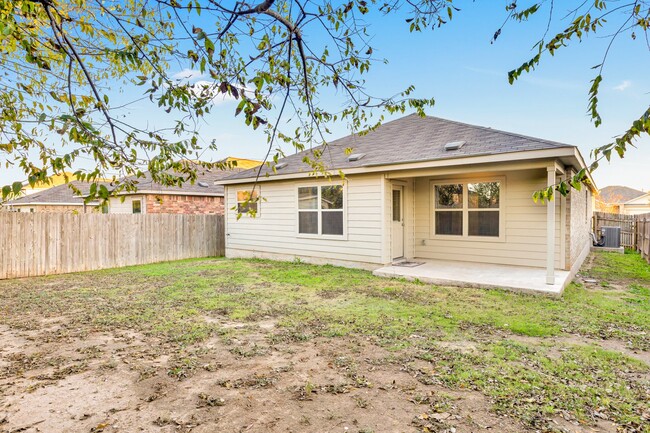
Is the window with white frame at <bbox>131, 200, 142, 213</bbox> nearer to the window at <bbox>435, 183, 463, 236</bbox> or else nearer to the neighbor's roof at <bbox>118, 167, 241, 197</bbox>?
the neighbor's roof at <bbox>118, 167, 241, 197</bbox>

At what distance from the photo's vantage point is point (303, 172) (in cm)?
968

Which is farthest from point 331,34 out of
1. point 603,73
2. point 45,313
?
point 45,313

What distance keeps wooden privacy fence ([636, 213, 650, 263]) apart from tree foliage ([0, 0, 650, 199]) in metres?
10.8

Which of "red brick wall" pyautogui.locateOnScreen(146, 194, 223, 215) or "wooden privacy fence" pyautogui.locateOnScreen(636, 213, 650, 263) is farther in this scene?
"red brick wall" pyautogui.locateOnScreen(146, 194, 223, 215)

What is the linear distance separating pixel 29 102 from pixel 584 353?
21.1 feet

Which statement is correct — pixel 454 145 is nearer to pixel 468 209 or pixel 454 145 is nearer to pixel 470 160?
pixel 470 160

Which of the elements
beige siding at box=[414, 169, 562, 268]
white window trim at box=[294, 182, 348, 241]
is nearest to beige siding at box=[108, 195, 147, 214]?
white window trim at box=[294, 182, 348, 241]

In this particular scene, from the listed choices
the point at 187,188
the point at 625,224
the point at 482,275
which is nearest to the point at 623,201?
the point at 625,224

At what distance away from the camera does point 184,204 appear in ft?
49.7

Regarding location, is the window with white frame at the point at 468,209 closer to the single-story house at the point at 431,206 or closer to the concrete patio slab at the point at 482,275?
the single-story house at the point at 431,206

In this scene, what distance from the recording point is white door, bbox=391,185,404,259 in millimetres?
9293

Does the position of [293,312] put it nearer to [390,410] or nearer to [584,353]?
[390,410]

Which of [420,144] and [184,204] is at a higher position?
[420,144]

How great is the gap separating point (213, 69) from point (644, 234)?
13.9m
